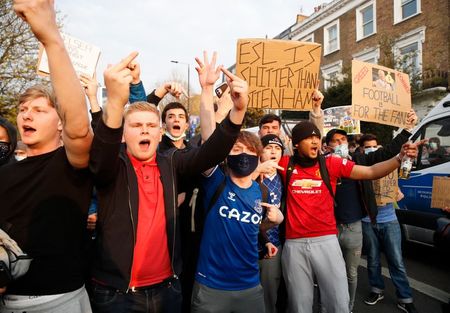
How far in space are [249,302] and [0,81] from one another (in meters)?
15.2

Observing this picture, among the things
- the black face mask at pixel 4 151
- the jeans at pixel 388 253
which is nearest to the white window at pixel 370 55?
the jeans at pixel 388 253

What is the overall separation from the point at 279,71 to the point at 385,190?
2.04 metres

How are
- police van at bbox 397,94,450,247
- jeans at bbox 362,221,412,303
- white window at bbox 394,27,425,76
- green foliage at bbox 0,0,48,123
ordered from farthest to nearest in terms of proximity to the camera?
1. white window at bbox 394,27,425,76
2. green foliage at bbox 0,0,48,123
3. police van at bbox 397,94,450,247
4. jeans at bbox 362,221,412,303

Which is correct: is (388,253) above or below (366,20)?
below

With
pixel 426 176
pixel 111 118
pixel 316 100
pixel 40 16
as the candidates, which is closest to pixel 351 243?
pixel 316 100

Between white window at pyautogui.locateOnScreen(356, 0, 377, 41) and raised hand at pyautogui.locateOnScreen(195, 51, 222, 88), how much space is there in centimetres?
2140

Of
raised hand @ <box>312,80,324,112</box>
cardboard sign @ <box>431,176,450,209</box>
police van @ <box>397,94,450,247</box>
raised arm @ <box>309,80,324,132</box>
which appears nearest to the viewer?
cardboard sign @ <box>431,176,450,209</box>

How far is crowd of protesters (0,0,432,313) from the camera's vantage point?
1.54 meters

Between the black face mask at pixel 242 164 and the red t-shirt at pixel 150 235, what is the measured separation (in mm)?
696

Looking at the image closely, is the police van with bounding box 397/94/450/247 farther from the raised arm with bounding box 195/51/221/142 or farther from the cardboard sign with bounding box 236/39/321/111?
the raised arm with bounding box 195/51/221/142

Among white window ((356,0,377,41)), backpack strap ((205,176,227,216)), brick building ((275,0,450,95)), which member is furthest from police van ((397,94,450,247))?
white window ((356,0,377,41))

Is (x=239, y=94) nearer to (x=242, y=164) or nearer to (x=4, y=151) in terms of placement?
(x=242, y=164)

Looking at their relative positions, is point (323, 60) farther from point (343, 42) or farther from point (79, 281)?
point (79, 281)

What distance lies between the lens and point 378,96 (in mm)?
4172
